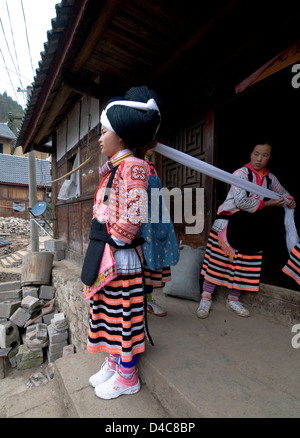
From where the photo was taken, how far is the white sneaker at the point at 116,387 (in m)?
1.59

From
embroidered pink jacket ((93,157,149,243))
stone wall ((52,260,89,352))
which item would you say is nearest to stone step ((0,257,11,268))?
stone wall ((52,260,89,352))

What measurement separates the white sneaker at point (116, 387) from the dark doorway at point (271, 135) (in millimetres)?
2442

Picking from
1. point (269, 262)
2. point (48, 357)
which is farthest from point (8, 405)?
point (269, 262)

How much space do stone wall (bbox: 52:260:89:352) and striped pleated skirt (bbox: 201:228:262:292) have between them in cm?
198

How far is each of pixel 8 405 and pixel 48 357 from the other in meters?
3.02

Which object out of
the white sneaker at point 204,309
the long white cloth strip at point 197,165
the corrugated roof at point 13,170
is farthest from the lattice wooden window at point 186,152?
the corrugated roof at point 13,170

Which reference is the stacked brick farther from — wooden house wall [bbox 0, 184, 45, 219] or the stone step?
wooden house wall [bbox 0, 184, 45, 219]

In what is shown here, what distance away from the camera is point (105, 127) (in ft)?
5.29

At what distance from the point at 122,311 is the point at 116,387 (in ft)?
1.86

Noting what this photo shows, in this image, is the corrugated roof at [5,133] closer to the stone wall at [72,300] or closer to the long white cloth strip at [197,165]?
the stone wall at [72,300]

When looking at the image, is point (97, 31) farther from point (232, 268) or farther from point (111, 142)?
point (232, 268)

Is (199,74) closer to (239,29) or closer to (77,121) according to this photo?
(239,29)

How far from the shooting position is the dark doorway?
3295 mm
